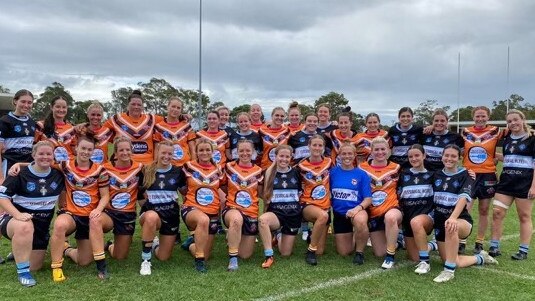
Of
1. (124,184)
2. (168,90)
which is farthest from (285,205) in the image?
(168,90)

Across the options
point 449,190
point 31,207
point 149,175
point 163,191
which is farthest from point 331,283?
point 31,207

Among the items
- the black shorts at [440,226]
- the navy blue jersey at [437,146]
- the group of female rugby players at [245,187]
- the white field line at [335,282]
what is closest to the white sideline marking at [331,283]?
the white field line at [335,282]

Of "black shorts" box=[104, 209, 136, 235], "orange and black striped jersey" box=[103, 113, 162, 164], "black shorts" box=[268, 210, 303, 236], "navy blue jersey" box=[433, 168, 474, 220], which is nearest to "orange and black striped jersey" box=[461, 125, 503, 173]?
"navy blue jersey" box=[433, 168, 474, 220]

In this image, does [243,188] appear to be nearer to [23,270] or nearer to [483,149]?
[23,270]

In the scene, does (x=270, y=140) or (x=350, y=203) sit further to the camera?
(x=270, y=140)

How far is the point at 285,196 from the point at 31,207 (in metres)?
2.66

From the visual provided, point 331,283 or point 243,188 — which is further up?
point 243,188

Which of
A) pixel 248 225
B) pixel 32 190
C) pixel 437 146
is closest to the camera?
pixel 32 190

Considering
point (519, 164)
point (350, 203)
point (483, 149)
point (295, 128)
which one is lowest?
point (350, 203)

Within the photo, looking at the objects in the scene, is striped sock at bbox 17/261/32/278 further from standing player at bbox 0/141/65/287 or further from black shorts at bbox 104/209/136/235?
black shorts at bbox 104/209/136/235

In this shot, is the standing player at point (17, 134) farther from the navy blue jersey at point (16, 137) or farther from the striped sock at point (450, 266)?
the striped sock at point (450, 266)

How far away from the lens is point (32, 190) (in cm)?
458

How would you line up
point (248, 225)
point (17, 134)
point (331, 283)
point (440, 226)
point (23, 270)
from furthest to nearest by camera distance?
point (17, 134)
point (248, 225)
point (440, 226)
point (331, 283)
point (23, 270)

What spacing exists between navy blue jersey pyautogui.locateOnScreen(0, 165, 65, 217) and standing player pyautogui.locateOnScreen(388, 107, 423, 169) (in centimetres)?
419
